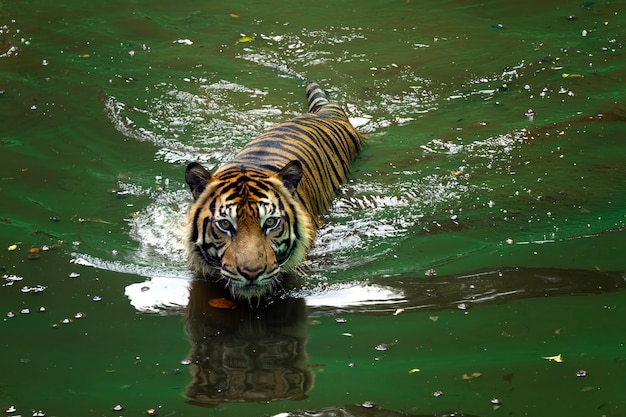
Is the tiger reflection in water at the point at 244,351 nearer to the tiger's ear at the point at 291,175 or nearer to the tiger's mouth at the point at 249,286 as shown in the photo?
the tiger's mouth at the point at 249,286

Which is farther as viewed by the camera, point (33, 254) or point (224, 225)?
point (33, 254)

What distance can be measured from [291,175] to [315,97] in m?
2.71

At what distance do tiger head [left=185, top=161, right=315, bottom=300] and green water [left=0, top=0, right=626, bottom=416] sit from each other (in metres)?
0.19

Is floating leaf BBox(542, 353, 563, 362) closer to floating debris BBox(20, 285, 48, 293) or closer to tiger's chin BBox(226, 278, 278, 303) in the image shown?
tiger's chin BBox(226, 278, 278, 303)

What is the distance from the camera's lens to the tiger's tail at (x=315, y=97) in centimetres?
745

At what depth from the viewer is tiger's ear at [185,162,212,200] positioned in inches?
191

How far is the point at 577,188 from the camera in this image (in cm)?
589

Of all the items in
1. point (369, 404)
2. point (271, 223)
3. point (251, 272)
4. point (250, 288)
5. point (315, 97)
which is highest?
point (315, 97)

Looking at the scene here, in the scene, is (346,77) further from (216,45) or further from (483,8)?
(483,8)

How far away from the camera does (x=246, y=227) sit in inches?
183

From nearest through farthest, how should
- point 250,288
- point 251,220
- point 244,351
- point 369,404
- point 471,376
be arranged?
point 369,404 → point 471,376 → point 244,351 → point 250,288 → point 251,220

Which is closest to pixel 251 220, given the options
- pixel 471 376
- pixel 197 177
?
pixel 197 177

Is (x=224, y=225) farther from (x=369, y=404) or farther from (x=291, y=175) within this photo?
(x=369, y=404)

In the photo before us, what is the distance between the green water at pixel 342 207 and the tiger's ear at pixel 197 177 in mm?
512
